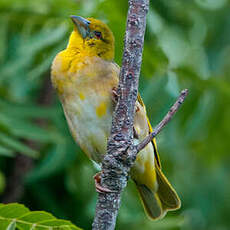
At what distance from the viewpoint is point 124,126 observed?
2.65 m

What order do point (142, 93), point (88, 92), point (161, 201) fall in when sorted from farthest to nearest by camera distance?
point (161, 201) → point (142, 93) → point (88, 92)

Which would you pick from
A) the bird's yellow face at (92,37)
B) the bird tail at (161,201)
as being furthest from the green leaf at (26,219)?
the bird tail at (161,201)

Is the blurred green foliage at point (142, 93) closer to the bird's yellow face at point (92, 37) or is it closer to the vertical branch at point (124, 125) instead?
the bird's yellow face at point (92, 37)

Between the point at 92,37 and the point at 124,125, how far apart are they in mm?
1160

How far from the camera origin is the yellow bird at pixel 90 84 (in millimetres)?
3584

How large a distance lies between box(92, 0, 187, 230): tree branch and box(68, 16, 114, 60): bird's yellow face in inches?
42.3

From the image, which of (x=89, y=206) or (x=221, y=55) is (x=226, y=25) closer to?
(x=221, y=55)

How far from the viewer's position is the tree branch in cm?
257

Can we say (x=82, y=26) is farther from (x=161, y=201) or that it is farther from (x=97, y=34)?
(x=161, y=201)

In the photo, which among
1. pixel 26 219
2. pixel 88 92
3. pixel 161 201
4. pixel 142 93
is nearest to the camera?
pixel 26 219

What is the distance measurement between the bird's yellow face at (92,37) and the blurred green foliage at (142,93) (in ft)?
0.38

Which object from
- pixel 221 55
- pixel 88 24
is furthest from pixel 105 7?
pixel 221 55

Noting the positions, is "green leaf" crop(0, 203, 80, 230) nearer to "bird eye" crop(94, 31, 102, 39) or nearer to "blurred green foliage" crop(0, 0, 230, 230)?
"blurred green foliage" crop(0, 0, 230, 230)

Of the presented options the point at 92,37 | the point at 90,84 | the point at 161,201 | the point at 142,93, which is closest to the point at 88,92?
the point at 90,84
